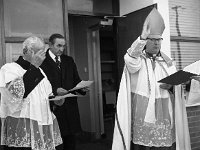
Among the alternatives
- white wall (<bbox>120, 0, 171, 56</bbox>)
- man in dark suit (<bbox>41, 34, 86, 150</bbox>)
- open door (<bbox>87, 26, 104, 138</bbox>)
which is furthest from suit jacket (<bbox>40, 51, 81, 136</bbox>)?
open door (<bbox>87, 26, 104, 138</bbox>)

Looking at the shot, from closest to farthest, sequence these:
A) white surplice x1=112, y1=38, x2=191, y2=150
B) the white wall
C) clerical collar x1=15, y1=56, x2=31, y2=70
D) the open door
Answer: clerical collar x1=15, y1=56, x2=31, y2=70 → white surplice x1=112, y1=38, x2=191, y2=150 → the white wall → the open door

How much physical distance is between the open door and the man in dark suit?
2459 mm

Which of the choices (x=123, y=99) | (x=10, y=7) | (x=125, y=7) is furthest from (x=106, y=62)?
(x=123, y=99)

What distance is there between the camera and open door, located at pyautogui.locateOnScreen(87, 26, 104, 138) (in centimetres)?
591

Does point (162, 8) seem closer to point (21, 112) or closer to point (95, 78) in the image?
point (95, 78)

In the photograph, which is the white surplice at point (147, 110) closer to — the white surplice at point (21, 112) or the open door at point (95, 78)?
the white surplice at point (21, 112)

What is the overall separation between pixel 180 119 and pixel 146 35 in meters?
0.95

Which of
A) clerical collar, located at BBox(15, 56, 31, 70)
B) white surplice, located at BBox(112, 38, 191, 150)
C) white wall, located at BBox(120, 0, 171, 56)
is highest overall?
white wall, located at BBox(120, 0, 171, 56)

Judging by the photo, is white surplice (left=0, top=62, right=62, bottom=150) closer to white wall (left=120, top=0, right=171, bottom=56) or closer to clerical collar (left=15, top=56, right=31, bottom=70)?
clerical collar (left=15, top=56, right=31, bottom=70)

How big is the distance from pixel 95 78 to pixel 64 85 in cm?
273

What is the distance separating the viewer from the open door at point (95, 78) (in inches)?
233

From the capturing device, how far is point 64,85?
132 inches

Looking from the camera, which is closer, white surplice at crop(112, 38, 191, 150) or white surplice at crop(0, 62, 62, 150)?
white surplice at crop(0, 62, 62, 150)

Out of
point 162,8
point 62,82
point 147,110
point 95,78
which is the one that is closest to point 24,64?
point 62,82
